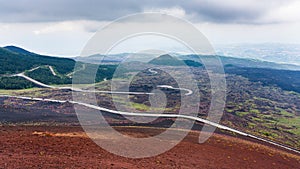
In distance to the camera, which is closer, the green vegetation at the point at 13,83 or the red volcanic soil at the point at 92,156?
the red volcanic soil at the point at 92,156

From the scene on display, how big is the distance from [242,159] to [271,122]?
51.3 m

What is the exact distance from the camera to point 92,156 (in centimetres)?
2138

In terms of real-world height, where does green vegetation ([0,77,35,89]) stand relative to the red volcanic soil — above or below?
below

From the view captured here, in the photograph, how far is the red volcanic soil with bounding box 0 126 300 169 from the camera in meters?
19.3

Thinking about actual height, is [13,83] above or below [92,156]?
below

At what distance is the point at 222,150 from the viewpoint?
1126 inches

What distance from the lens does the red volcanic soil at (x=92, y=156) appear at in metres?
19.3

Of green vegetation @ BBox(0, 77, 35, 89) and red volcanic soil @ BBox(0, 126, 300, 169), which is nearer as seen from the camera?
red volcanic soil @ BBox(0, 126, 300, 169)

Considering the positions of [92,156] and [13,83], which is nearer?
[92,156]

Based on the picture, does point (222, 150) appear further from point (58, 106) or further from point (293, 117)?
point (293, 117)

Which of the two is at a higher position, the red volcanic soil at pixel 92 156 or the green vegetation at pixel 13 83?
the red volcanic soil at pixel 92 156

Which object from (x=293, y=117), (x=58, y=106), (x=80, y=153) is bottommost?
(x=293, y=117)

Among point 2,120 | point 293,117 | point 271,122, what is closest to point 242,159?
point 2,120

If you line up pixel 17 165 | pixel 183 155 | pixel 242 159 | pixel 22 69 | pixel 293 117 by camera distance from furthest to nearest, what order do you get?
pixel 22 69
pixel 293 117
pixel 242 159
pixel 183 155
pixel 17 165
